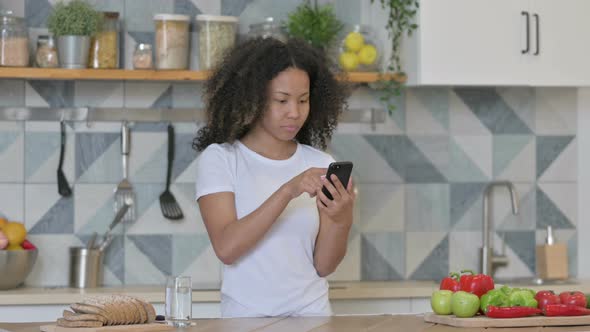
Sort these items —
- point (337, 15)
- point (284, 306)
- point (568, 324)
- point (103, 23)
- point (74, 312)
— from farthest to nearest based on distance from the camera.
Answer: point (337, 15), point (103, 23), point (284, 306), point (568, 324), point (74, 312)

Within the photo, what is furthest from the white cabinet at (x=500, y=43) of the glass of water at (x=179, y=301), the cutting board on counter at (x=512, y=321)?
the glass of water at (x=179, y=301)

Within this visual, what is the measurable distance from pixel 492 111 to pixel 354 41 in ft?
2.30

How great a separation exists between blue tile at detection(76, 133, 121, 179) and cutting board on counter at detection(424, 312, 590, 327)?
1.81m

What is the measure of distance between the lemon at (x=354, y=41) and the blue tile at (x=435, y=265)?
33.5 inches

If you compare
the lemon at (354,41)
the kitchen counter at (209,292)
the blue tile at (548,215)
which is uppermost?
the lemon at (354,41)

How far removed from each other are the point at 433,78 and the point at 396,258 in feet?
2.46

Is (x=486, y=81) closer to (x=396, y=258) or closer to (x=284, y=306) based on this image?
(x=396, y=258)

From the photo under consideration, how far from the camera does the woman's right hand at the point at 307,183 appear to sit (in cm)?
239

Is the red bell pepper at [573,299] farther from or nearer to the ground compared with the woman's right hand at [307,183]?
nearer to the ground

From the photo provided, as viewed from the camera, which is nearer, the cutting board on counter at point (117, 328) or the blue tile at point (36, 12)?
the cutting board on counter at point (117, 328)

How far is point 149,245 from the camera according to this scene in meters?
3.81

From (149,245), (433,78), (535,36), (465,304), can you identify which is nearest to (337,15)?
(433,78)

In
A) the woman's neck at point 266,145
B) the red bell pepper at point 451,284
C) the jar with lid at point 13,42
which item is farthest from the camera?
the jar with lid at point 13,42

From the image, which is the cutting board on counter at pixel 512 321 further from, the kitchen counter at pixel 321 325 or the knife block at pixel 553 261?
the knife block at pixel 553 261
